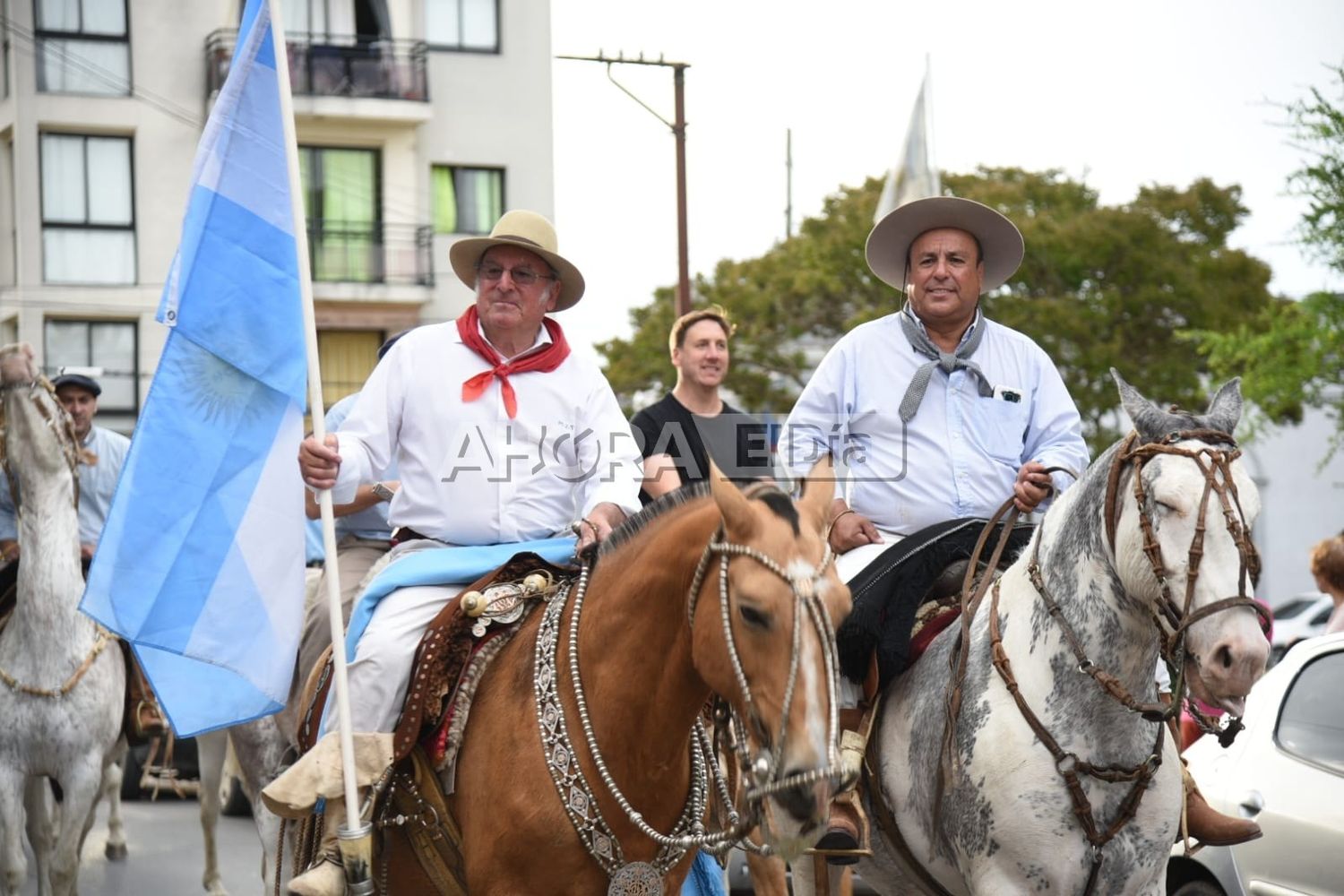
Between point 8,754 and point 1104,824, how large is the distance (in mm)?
5776

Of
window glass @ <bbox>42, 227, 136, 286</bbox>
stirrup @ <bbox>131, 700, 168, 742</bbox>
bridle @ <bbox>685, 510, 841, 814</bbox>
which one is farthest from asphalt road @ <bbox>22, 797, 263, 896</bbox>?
window glass @ <bbox>42, 227, 136, 286</bbox>

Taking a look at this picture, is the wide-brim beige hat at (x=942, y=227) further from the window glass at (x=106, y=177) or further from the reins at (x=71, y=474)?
the window glass at (x=106, y=177)

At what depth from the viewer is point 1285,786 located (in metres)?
6.48

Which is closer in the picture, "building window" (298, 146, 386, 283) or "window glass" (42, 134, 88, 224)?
"window glass" (42, 134, 88, 224)

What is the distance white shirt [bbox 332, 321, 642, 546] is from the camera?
5480 millimetres

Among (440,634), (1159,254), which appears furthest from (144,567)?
(1159,254)

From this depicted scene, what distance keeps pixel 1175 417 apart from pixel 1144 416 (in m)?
0.09

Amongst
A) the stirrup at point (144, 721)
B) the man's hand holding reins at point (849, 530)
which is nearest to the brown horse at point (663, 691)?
the man's hand holding reins at point (849, 530)

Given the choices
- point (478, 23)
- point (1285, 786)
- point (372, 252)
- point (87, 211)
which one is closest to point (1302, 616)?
point (372, 252)

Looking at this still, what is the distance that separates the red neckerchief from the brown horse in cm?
100

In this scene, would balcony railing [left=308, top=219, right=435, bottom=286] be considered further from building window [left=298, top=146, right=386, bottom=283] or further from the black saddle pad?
the black saddle pad

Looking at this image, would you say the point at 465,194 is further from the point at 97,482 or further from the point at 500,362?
the point at 500,362

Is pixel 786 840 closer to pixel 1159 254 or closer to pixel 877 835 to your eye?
pixel 877 835

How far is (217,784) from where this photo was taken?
9883 millimetres
